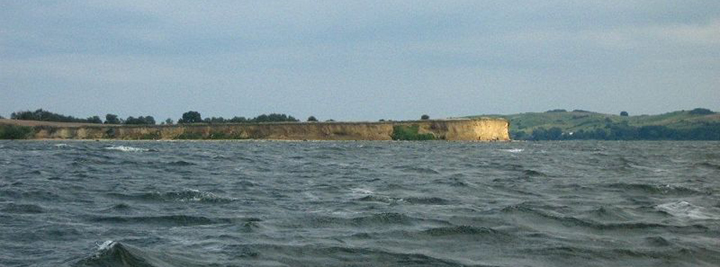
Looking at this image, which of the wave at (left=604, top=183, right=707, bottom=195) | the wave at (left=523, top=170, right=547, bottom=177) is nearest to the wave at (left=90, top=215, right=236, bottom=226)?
the wave at (left=604, top=183, right=707, bottom=195)

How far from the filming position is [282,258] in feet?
44.1

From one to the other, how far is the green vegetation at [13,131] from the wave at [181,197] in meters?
122

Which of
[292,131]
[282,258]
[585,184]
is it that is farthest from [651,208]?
[292,131]

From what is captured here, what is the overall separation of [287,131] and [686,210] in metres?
145

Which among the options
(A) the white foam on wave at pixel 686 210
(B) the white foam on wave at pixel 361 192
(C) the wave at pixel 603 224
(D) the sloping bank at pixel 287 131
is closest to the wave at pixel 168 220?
(B) the white foam on wave at pixel 361 192

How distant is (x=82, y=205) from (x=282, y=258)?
9.92 meters

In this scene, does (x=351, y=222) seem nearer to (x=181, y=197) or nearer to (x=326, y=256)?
(x=326, y=256)

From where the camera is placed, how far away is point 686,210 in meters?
21.5

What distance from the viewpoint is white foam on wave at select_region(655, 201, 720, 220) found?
2009 centimetres

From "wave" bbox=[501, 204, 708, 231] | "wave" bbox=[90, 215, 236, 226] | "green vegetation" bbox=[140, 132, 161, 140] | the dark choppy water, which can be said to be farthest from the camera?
"green vegetation" bbox=[140, 132, 161, 140]

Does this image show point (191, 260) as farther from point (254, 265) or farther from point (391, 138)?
point (391, 138)

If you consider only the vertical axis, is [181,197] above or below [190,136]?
above

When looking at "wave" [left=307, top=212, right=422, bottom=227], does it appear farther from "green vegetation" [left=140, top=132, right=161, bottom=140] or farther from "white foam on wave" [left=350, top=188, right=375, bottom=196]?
"green vegetation" [left=140, top=132, right=161, bottom=140]

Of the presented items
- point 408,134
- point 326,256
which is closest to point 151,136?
point 408,134
